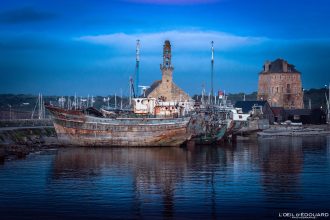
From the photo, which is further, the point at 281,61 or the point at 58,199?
the point at 281,61

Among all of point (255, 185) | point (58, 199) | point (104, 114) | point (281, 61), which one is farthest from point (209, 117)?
point (281, 61)

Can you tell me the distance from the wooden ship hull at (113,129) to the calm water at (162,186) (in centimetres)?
979

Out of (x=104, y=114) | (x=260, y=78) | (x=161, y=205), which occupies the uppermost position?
(x=260, y=78)

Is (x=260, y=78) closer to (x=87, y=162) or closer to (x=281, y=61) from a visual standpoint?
(x=281, y=61)

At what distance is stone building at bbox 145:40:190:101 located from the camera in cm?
7856

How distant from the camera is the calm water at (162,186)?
73.9 feet

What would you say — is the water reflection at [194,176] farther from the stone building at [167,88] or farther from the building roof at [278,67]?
the building roof at [278,67]

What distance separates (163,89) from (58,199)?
58373mm

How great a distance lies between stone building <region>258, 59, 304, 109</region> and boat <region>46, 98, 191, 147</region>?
62.6 m

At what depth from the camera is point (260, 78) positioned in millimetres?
120438

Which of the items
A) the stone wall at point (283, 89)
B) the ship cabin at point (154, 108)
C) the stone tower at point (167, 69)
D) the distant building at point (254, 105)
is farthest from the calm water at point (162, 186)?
the stone wall at point (283, 89)

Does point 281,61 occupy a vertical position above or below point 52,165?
above

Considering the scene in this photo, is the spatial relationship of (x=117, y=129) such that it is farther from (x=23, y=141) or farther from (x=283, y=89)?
(x=283, y=89)

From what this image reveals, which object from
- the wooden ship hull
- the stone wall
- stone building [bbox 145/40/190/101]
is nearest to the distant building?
stone building [bbox 145/40/190/101]
